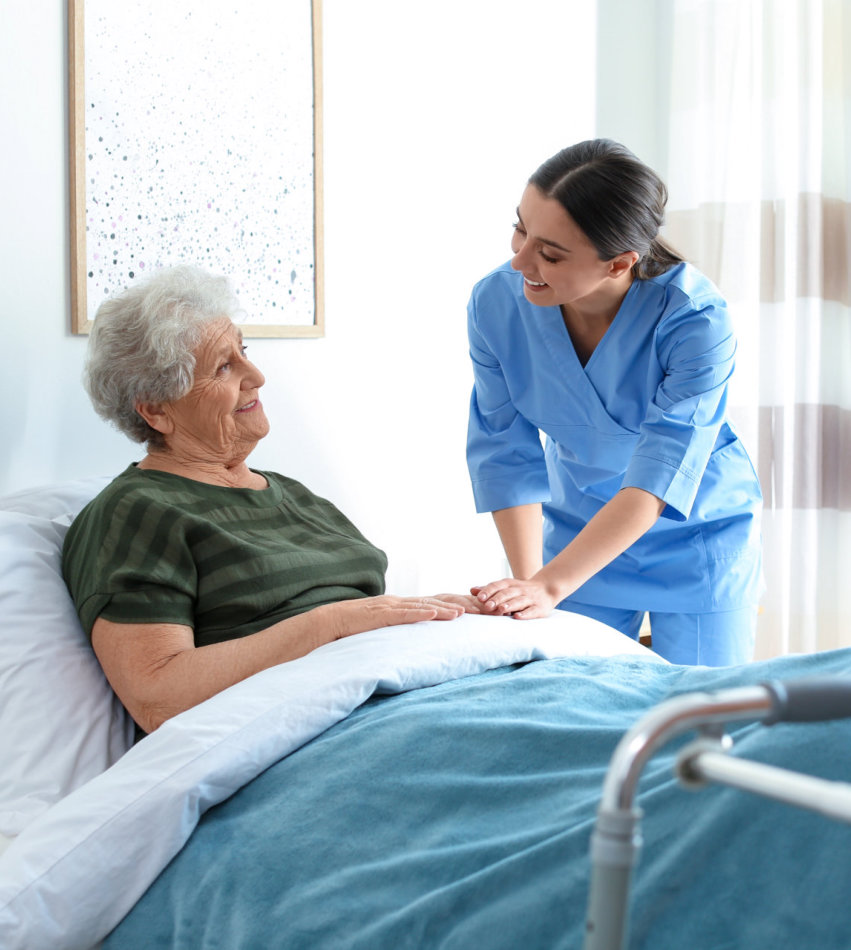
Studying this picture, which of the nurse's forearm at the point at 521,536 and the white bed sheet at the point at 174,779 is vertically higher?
the nurse's forearm at the point at 521,536

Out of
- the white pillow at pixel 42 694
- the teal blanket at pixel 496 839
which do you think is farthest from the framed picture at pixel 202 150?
the teal blanket at pixel 496 839

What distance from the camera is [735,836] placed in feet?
2.59

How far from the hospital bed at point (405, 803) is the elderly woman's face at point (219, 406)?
0.27 m

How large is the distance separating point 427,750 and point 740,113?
83.3 inches

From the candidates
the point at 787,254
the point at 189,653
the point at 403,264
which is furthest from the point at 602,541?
the point at 787,254

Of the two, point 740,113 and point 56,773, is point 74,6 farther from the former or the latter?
point 740,113

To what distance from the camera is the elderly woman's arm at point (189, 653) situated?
1.32m

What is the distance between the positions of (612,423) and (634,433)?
1.6 inches

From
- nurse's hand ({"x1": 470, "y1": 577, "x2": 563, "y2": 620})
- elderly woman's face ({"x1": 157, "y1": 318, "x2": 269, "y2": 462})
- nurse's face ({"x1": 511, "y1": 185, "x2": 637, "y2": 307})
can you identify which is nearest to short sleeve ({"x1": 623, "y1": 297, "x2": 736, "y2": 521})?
nurse's face ({"x1": 511, "y1": 185, "x2": 637, "y2": 307})

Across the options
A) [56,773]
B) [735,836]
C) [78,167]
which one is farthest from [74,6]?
[735,836]

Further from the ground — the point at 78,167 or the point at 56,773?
the point at 78,167

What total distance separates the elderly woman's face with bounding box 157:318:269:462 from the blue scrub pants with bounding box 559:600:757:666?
71 centimetres

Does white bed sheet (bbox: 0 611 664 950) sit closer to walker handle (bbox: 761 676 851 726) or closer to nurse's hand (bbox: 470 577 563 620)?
nurse's hand (bbox: 470 577 563 620)

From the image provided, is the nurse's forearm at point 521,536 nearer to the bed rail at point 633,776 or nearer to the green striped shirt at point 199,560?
the green striped shirt at point 199,560
